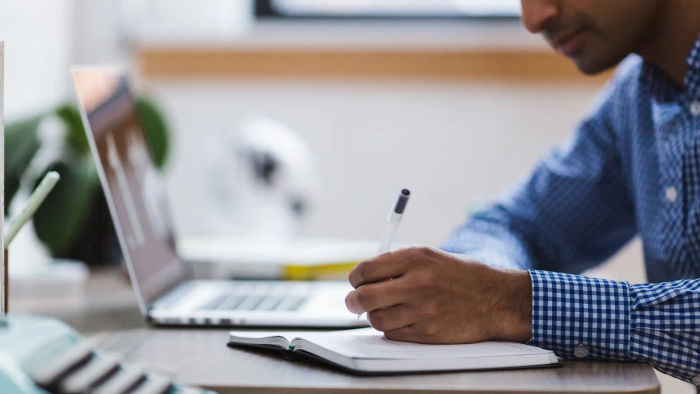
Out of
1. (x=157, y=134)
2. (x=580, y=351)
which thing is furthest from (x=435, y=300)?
(x=157, y=134)

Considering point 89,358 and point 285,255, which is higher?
point 89,358

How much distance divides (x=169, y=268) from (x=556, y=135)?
1.52m

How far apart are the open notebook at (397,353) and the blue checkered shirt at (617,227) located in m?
0.07

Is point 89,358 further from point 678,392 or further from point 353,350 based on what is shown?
point 678,392

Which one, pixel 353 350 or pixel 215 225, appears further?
pixel 215 225

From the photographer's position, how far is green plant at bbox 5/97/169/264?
1.41m

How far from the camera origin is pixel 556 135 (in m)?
2.48

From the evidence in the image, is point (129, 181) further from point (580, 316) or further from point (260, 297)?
point (580, 316)

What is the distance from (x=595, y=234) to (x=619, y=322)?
623 millimetres

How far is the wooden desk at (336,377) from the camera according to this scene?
684 millimetres

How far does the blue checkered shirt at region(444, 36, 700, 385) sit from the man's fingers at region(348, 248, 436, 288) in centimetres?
12

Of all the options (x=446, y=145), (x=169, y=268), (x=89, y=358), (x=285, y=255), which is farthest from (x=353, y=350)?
(x=446, y=145)

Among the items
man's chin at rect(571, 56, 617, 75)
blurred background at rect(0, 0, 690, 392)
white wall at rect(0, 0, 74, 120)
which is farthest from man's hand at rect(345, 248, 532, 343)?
blurred background at rect(0, 0, 690, 392)

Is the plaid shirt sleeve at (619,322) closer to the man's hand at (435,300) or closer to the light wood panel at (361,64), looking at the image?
the man's hand at (435,300)
